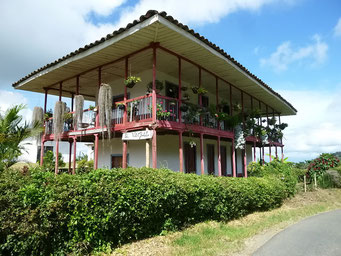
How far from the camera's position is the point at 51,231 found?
4320 millimetres

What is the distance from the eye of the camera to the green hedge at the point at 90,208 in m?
4.11

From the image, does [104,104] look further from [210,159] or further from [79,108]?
[210,159]

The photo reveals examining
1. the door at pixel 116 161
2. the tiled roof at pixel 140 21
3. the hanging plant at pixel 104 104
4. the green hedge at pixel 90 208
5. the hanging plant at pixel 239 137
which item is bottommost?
the green hedge at pixel 90 208

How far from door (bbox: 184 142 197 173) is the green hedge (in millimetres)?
6749

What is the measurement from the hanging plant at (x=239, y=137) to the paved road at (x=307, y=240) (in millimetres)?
6959

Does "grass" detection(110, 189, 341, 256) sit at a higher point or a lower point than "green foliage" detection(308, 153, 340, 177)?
lower

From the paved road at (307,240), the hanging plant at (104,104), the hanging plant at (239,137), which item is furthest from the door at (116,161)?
the paved road at (307,240)

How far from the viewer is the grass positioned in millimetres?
5172

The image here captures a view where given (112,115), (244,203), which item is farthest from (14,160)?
(244,203)

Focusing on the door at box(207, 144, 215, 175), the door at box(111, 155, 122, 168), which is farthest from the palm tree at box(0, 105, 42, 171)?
the door at box(207, 144, 215, 175)

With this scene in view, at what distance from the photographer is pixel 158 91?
11727mm

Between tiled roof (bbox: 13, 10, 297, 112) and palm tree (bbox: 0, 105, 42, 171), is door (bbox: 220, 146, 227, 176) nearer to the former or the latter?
tiled roof (bbox: 13, 10, 297, 112)

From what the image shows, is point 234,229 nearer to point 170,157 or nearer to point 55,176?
point 55,176

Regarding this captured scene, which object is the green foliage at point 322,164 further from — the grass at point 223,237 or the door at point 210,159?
the grass at point 223,237
